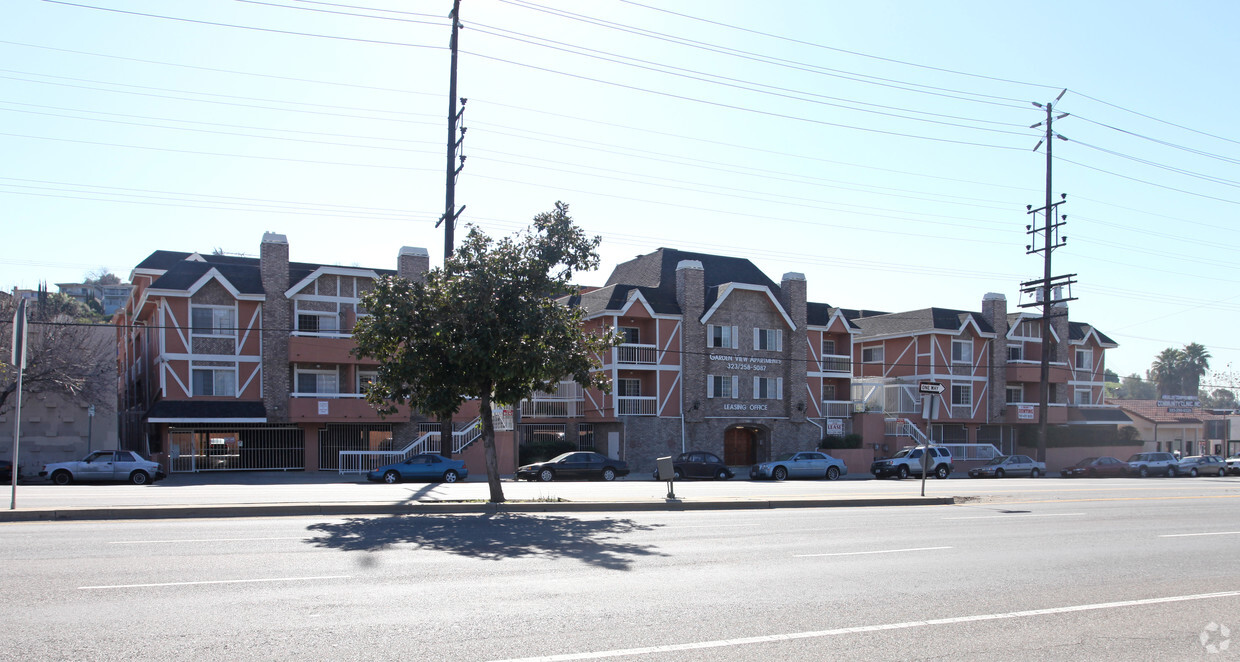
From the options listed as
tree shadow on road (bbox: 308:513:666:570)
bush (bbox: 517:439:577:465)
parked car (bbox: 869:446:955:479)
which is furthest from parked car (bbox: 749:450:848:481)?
tree shadow on road (bbox: 308:513:666:570)

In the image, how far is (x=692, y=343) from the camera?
1794 inches

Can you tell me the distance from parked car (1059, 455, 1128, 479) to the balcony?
12.4 m

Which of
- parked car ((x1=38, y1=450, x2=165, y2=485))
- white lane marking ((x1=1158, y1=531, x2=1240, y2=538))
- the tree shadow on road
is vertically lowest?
parked car ((x1=38, y1=450, x2=165, y2=485))

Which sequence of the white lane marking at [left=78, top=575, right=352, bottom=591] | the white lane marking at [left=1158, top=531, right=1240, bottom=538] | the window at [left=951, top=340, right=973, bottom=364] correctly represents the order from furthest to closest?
the window at [left=951, top=340, right=973, bottom=364], the white lane marking at [left=1158, top=531, right=1240, bottom=538], the white lane marking at [left=78, top=575, right=352, bottom=591]

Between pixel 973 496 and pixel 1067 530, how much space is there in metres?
8.79

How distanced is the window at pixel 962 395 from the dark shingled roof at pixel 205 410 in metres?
39.6

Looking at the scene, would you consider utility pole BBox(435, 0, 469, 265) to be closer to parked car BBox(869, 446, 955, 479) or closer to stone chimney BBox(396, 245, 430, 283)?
stone chimney BBox(396, 245, 430, 283)

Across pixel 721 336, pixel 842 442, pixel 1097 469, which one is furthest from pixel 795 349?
pixel 1097 469

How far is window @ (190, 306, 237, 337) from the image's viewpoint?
38.6 metres

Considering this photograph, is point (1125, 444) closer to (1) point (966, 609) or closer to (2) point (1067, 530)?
(2) point (1067, 530)

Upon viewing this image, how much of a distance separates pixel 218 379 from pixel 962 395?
42.2m

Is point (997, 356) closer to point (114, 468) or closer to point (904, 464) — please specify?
point (904, 464)

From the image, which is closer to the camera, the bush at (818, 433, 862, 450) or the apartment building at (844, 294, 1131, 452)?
the bush at (818, 433, 862, 450)

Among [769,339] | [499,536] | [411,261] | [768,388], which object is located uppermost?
[411,261]
